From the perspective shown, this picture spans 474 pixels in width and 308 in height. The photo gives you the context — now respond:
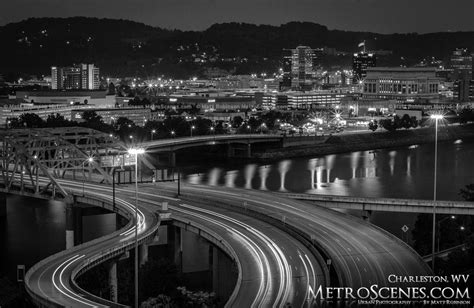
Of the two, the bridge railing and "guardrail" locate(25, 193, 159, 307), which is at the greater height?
the bridge railing

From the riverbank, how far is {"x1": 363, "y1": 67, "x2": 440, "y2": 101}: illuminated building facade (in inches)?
458

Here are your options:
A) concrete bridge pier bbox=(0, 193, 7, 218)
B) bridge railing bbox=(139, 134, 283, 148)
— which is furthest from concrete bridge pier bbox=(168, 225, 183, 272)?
bridge railing bbox=(139, 134, 283, 148)

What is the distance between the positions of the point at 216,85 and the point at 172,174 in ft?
120

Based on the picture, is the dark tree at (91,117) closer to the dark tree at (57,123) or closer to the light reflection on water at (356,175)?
the dark tree at (57,123)

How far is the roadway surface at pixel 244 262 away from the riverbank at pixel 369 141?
12.3m

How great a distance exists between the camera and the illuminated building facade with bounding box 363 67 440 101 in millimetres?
42794

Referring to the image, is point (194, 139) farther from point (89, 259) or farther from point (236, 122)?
point (89, 259)

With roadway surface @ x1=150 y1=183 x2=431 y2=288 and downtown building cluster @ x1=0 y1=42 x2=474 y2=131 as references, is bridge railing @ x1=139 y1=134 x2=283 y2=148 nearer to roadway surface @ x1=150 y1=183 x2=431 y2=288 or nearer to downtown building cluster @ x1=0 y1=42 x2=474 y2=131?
downtown building cluster @ x1=0 y1=42 x2=474 y2=131

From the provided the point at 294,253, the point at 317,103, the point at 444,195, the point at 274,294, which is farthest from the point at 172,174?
the point at 317,103

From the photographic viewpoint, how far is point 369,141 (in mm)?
25484

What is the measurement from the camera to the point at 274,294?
19.9ft

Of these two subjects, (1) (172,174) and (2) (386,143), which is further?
(2) (386,143)

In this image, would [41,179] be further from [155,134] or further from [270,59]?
[270,59]

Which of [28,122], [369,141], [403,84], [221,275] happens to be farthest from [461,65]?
[221,275]
